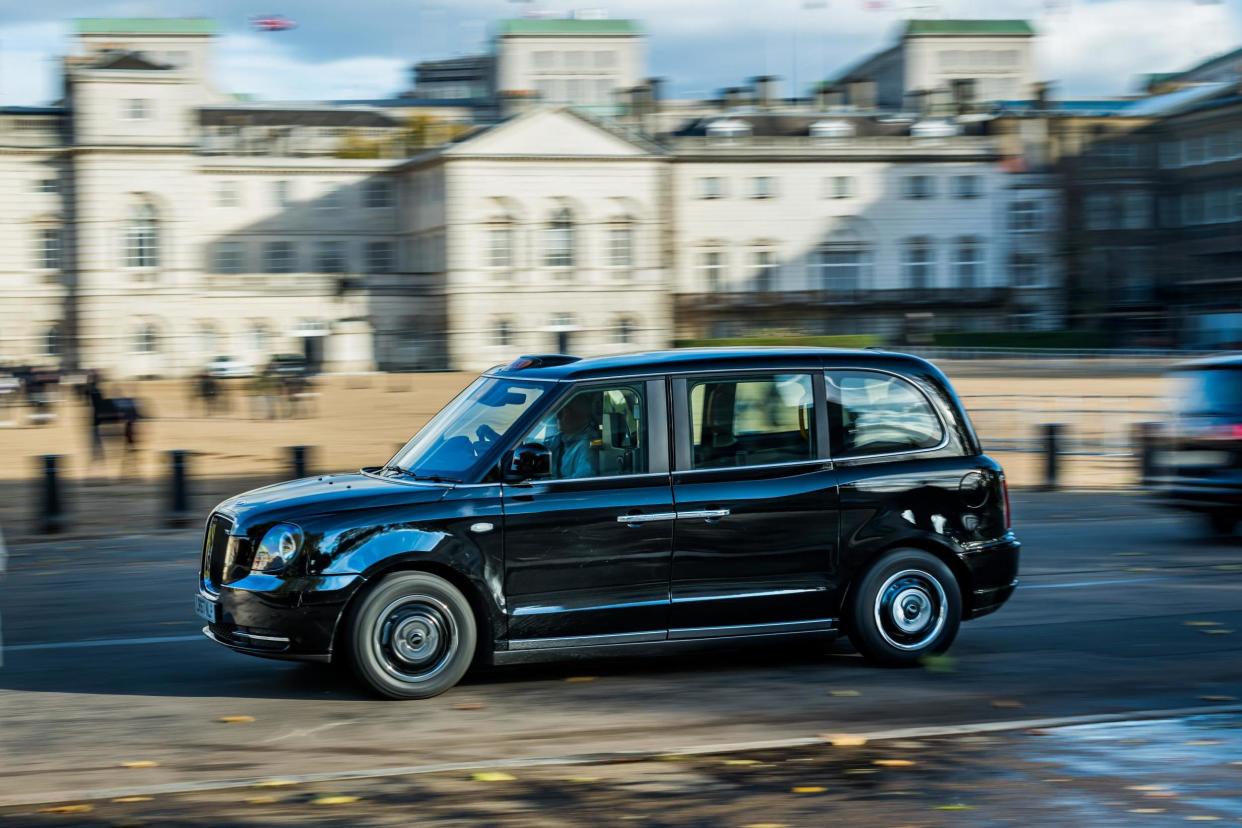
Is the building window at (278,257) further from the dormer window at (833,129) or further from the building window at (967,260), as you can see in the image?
the building window at (967,260)

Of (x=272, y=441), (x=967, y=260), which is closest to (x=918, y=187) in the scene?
(x=967, y=260)

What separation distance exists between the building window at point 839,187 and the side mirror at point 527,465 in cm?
8779

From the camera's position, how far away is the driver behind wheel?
27.7ft

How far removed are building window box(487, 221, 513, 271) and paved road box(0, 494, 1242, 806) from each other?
75.9 metres

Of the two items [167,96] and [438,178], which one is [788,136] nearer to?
[438,178]

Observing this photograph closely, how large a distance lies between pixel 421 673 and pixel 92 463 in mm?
21426

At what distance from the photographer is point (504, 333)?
284ft

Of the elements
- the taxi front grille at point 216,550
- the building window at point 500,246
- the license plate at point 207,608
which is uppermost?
the building window at point 500,246

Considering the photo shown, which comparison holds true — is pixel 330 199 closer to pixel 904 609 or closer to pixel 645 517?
pixel 904 609

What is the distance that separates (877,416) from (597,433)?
63.4 inches

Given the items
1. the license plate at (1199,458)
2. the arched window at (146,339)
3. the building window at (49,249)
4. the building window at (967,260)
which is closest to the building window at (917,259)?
the building window at (967,260)

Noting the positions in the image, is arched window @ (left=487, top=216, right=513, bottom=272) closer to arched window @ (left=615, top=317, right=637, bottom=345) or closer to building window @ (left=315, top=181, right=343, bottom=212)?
arched window @ (left=615, top=317, right=637, bottom=345)

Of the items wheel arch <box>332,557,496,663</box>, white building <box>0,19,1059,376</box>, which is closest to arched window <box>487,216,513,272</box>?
white building <box>0,19,1059,376</box>

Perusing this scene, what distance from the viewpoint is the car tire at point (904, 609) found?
8945mm
